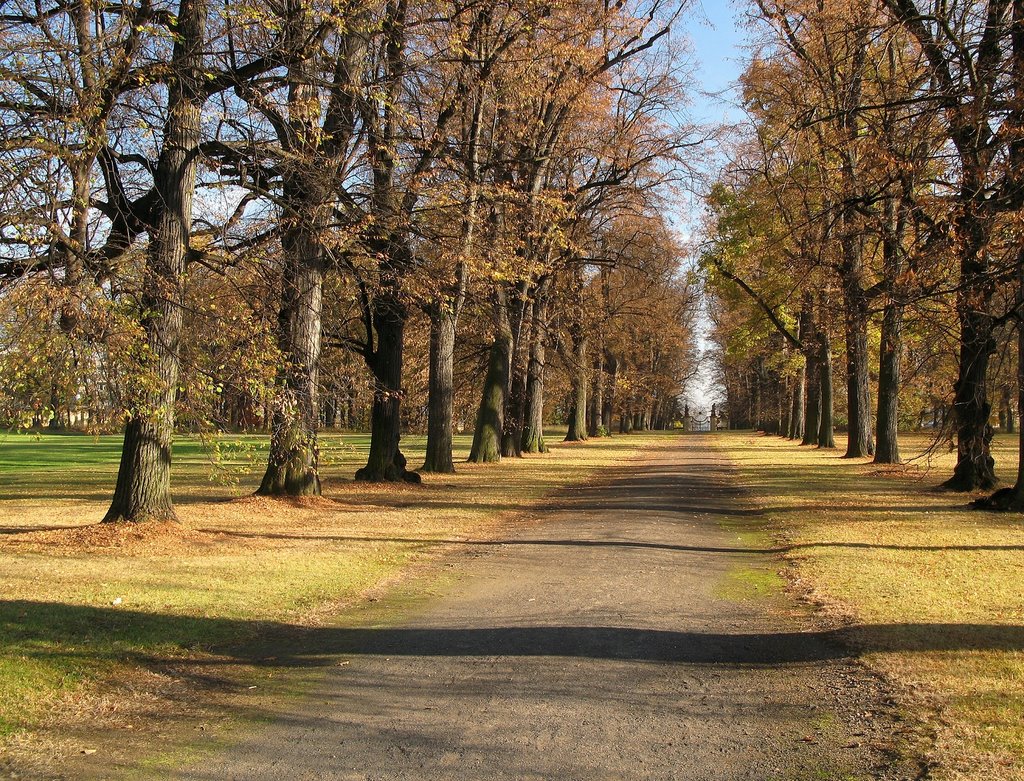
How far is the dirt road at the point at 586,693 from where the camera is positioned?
177 inches

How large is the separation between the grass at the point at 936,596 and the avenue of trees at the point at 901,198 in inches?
64.6

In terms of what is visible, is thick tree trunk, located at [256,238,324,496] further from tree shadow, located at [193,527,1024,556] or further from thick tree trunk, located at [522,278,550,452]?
thick tree trunk, located at [522,278,550,452]

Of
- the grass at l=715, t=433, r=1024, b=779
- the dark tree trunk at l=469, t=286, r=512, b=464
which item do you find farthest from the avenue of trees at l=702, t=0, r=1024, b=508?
the dark tree trunk at l=469, t=286, r=512, b=464

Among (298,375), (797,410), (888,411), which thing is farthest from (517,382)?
(298,375)

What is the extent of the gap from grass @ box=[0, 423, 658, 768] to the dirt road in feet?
4.23

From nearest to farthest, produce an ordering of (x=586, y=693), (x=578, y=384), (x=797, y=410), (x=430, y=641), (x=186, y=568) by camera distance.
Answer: (x=586, y=693), (x=430, y=641), (x=186, y=568), (x=578, y=384), (x=797, y=410)

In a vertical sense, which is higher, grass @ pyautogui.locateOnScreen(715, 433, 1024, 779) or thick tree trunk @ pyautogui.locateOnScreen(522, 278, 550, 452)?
thick tree trunk @ pyautogui.locateOnScreen(522, 278, 550, 452)

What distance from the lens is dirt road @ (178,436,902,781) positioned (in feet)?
14.8

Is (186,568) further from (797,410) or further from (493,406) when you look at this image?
(797,410)

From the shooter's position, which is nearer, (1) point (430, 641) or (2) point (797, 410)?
(1) point (430, 641)

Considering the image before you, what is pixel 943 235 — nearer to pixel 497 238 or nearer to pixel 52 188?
pixel 52 188

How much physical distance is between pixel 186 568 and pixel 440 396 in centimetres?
1502

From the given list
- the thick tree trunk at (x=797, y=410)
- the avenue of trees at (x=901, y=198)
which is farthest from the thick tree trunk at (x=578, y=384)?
the thick tree trunk at (x=797, y=410)

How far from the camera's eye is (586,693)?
5594mm
